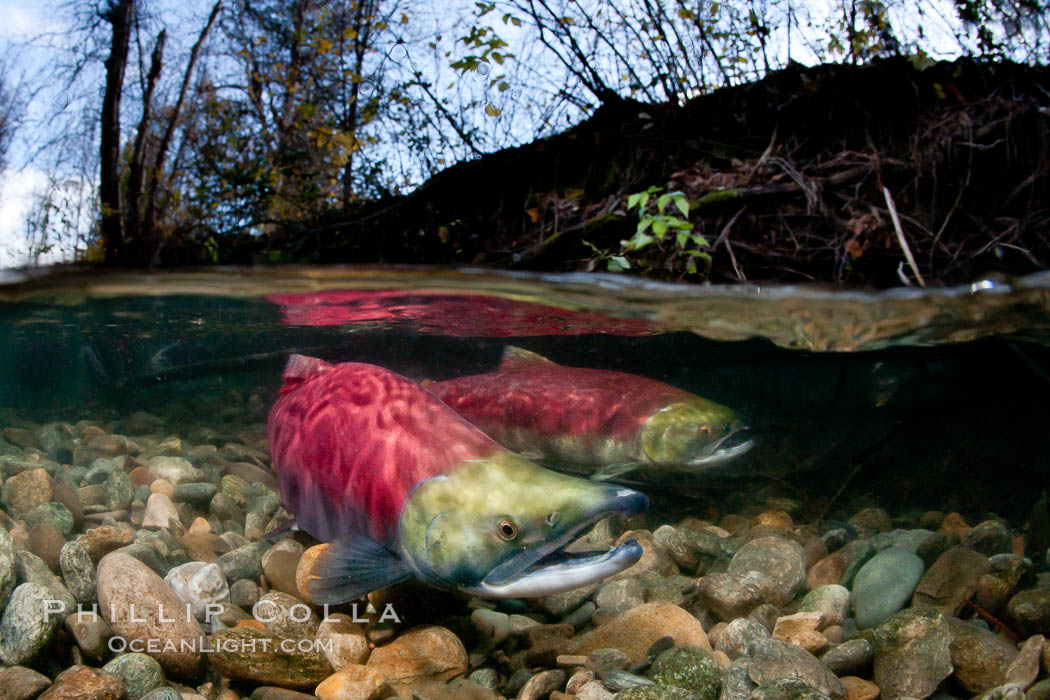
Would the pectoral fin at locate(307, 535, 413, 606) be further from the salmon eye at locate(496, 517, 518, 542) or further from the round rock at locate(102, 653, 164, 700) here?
the round rock at locate(102, 653, 164, 700)

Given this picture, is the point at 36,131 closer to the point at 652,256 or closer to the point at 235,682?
the point at 235,682

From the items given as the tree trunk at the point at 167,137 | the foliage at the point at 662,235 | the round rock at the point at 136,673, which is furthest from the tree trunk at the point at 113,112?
the foliage at the point at 662,235

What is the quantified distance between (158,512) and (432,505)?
7.52 feet

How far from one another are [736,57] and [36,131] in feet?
21.7

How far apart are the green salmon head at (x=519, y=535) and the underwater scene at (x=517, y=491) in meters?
0.01

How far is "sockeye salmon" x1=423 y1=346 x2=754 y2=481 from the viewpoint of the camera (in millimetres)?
4359

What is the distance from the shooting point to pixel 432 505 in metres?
2.65

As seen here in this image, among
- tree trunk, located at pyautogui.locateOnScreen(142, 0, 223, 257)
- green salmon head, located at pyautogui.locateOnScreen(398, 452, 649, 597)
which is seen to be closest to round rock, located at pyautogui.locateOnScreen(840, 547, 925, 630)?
green salmon head, located at pyautogui.locateOnScreen(398, 452, 649, 597)

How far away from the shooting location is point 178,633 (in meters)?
2.76

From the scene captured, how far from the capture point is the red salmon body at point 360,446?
2854 mm

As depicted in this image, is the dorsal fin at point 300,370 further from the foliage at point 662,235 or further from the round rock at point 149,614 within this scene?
the foliage at point 662,235

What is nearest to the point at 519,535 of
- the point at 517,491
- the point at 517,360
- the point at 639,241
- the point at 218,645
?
the point at 517,491

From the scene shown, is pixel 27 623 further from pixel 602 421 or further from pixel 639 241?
pixel 639 241

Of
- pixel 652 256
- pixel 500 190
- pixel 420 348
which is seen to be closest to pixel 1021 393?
pixel 652 256
